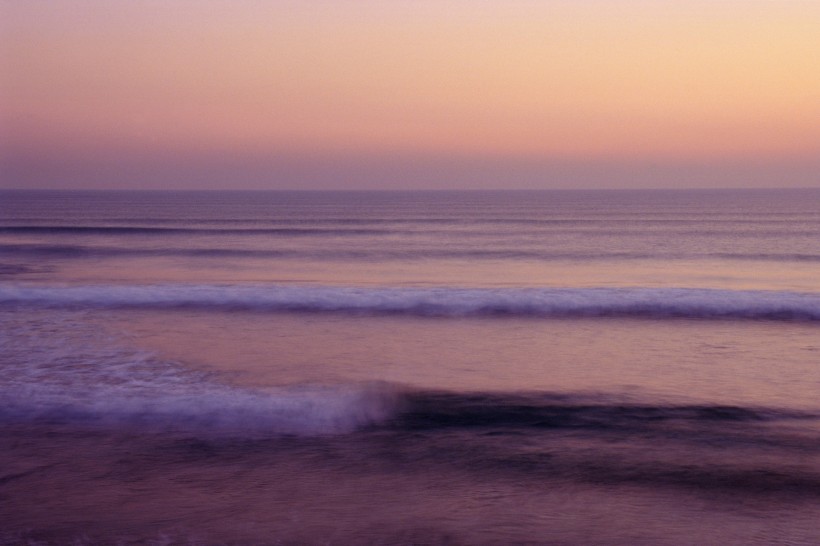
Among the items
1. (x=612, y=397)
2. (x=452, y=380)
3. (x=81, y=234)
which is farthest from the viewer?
(x=81, y=234)

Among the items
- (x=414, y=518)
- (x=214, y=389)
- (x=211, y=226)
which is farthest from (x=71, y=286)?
(x=211, y=226)

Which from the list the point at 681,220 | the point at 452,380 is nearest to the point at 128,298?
the point at 452,380

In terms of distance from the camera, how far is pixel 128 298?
1564cm

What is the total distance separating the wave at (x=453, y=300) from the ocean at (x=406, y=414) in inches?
3.4

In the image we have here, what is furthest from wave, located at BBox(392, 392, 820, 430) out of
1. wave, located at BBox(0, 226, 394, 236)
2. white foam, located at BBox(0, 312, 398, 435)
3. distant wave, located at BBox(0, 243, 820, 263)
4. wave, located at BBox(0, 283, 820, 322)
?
wave, located at BBox(0, 226, 394, 236)

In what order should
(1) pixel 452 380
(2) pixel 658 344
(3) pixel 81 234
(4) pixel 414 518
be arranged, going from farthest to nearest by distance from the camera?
(3) pixel 81 234 < (2) pixel 658 344 < (1) pixel 452 380 < (4) pixel 414 518

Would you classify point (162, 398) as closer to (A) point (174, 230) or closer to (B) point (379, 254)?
(B) point (379, 254)

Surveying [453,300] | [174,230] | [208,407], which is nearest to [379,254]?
[453,300]

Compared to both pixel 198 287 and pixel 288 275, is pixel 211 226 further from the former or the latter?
pixel 198 287

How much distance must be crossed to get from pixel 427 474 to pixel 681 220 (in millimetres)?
48890

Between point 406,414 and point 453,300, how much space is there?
7.97m

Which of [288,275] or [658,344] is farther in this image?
[288,275]

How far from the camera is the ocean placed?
512cm

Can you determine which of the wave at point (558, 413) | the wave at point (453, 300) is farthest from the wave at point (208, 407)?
the wave at point (453, 300)
